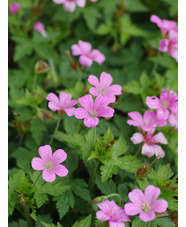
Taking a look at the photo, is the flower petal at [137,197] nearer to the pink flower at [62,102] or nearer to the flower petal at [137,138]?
the flower petal at [137,138]

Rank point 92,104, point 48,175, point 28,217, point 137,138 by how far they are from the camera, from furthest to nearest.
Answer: point 137,138
point 28,217
point 92,104
point 48,175

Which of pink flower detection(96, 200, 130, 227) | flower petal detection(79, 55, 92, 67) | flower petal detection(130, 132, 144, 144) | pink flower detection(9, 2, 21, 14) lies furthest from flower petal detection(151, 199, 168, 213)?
pink flower detection(9, 2, 21, 14)

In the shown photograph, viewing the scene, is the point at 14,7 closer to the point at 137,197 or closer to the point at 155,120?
the point at 155,120

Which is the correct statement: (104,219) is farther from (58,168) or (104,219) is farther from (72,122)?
(72,122)

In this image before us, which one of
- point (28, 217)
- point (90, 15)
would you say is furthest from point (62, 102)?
point (90, 15)

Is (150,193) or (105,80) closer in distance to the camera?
(150,193)

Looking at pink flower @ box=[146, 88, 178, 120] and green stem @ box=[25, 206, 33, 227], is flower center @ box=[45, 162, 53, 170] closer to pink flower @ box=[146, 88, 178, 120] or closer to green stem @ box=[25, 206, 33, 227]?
green stem @ box=[25, 206, 33, 227]

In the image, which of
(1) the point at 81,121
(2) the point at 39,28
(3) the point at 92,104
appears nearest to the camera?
(3) the point at 92,104

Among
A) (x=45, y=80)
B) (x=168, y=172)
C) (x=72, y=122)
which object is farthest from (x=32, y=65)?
(x=168, y=172)
